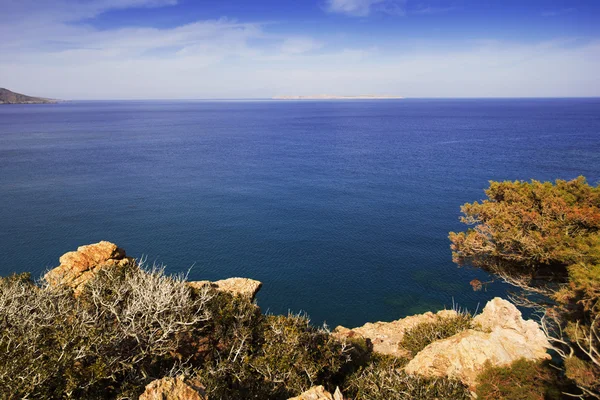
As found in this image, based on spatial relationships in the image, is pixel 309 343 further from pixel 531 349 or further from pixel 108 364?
pixel 531 349

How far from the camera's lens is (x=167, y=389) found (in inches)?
421

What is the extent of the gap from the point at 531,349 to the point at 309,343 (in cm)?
1006

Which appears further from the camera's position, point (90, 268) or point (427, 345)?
point (90, 268)

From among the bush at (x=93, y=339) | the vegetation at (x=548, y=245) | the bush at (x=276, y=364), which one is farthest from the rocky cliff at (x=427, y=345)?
the bush at (x=93, y=339)

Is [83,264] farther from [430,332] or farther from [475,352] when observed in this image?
[475,352]

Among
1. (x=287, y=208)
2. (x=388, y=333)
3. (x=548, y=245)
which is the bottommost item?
(x=287, y=208)

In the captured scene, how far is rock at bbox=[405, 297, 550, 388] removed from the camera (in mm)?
15625

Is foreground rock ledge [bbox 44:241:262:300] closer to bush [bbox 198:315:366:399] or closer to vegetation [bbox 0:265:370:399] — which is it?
vegetation [bbox 0:265:370:399]

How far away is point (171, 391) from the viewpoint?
10.7 meters

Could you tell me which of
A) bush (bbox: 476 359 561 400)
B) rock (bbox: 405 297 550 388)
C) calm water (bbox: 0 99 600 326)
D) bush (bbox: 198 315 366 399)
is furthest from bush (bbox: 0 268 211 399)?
calm water (bbox: 0 99 600 326)

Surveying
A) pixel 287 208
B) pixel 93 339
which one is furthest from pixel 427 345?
pixel 287 208

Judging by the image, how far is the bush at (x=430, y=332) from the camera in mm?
21198

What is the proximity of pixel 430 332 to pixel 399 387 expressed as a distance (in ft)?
26.6

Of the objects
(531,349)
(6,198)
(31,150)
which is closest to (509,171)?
(531,349)
